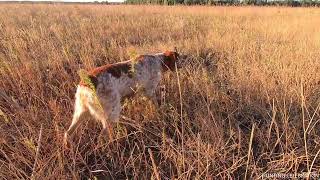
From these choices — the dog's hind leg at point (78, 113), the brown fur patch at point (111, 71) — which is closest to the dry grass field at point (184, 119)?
the dog's hind leg at point (78, 113)

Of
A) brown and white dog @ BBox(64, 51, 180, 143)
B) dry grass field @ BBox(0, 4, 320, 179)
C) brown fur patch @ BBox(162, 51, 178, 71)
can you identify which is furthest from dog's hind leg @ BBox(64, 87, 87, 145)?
brown fur patch @ BBox(162, 51, 178, 71)

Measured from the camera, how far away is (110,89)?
307cm

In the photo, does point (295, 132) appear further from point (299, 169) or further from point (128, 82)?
point (128, 82)

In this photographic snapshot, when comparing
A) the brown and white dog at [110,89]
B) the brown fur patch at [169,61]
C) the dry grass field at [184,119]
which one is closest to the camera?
the dry grass field at [184,119]

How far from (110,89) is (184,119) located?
2.89 ft

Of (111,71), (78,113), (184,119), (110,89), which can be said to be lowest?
(184,119)

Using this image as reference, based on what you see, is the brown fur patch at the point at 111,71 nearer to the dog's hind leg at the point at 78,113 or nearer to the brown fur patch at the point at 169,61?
the dog's hind leg at the point at 78,113

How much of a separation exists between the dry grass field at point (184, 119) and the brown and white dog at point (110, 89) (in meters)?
0.16

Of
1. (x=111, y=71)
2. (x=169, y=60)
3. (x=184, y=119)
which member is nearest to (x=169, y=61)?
(x=169, y=60)

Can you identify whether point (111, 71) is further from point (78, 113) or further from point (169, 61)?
point (169, 61)

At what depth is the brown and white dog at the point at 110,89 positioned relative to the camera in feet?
9.45

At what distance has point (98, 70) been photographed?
3051 millimetres

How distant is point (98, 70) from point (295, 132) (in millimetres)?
1975

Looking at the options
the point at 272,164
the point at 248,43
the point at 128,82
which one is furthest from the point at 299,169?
the point at 248,43
